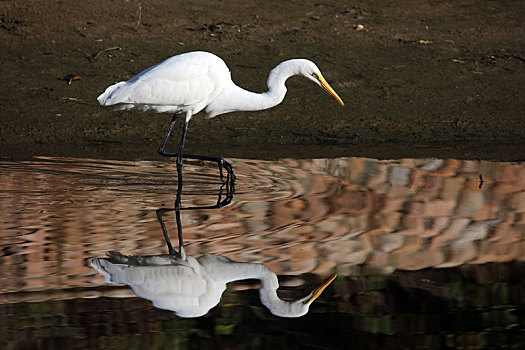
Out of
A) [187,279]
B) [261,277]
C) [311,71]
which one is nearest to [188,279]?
[187,279]

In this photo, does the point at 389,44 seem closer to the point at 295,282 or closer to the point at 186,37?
the point at 186,37

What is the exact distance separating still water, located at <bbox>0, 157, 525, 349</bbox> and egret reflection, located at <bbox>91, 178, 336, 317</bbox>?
0.05 meters

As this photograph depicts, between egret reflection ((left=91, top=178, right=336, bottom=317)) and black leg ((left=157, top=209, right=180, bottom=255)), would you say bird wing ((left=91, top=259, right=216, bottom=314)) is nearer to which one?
egret reflection ((left=91, top=178, right=336, bottom=317))

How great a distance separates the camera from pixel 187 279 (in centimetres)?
394

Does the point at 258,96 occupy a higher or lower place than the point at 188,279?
higher

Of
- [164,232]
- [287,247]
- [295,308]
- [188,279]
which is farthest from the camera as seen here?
[164,232]

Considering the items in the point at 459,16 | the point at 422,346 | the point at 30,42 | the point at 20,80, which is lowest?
the point at 422,346

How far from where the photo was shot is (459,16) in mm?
10898

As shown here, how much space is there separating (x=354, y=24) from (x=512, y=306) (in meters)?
7.28

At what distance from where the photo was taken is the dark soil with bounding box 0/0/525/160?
7617 millimetres

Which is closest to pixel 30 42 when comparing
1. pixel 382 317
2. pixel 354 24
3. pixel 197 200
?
pixel 354 24

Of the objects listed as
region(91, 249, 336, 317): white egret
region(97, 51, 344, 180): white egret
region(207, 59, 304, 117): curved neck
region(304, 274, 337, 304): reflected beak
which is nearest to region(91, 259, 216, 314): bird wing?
region(91, 249, 336, 317): white egret

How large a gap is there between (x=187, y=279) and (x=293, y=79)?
17.6ft

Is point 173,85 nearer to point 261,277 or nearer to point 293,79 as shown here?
point 261,277
